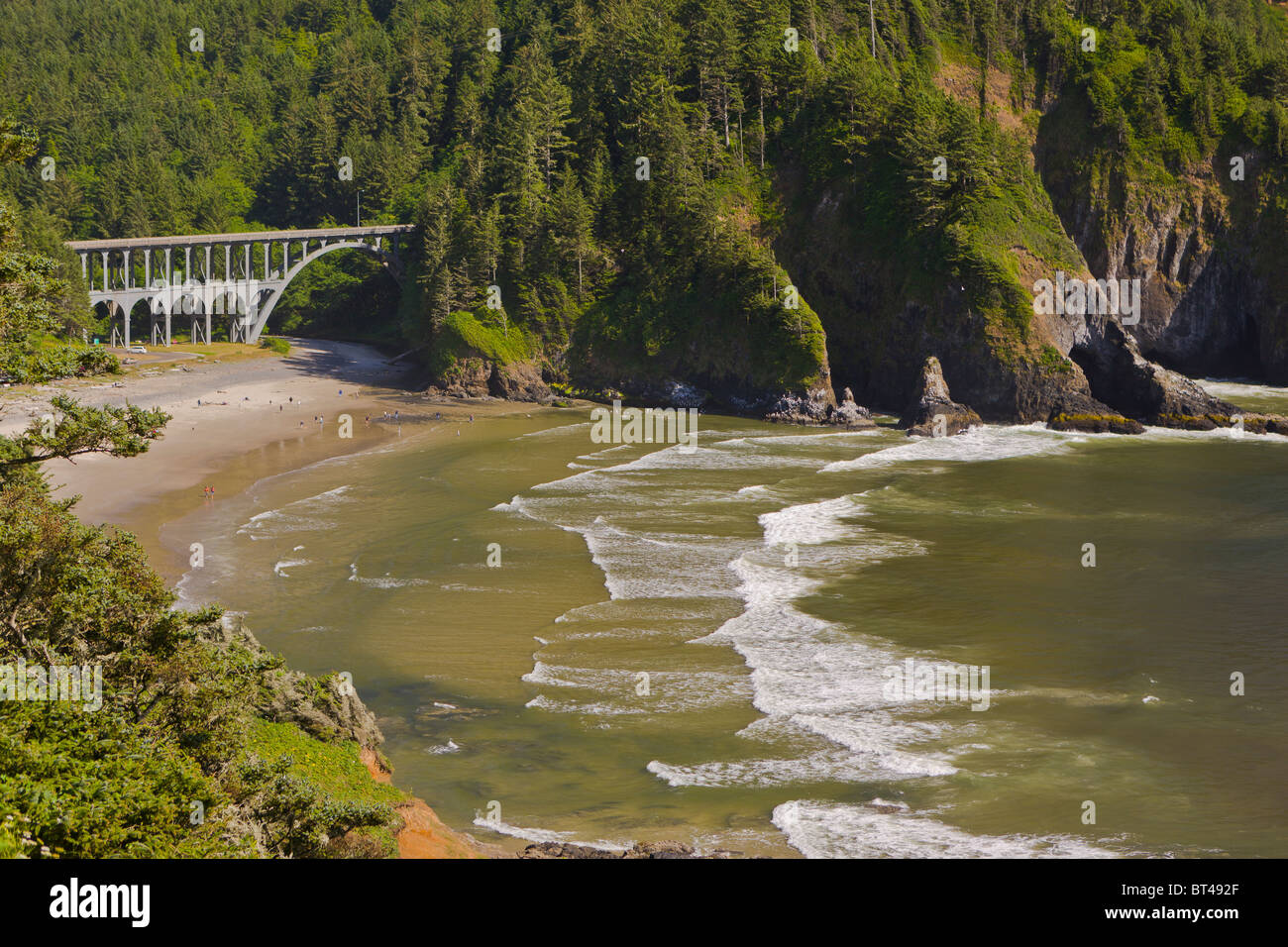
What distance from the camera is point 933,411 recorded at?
83.0 meters

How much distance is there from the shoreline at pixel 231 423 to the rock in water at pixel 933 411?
106 ft

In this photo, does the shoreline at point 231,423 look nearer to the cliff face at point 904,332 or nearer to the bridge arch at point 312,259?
the bridge arch at point 312,259

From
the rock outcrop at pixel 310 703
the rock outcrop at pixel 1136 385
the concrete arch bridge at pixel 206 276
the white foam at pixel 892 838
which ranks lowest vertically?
the white foam at pixel 892 838

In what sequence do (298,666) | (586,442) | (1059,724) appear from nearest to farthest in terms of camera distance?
1. (1059,724)
2. (298,666)
3. (586,442)

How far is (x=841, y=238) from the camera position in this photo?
9744cm

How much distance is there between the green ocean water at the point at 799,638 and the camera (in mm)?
27047

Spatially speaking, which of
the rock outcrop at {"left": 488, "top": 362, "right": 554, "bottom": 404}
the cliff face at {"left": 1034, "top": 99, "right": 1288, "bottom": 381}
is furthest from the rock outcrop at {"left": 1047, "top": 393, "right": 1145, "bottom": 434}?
the rock outcrop at {"left": 488, "top": 362, "right": 554, "bottom": 404}

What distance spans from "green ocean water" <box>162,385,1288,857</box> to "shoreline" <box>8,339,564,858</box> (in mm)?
3258

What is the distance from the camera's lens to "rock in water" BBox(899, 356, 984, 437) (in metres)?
81.9

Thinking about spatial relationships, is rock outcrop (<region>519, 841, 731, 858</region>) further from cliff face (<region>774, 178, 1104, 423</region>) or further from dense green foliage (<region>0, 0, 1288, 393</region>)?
cliff face (<region>774, 178, 1104, 423</region>)

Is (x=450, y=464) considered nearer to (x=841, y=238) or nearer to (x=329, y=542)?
(x=329, y=542)

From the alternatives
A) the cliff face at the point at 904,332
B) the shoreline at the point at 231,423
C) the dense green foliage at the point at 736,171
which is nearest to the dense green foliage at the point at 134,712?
the shoreline at the point at 231,423
